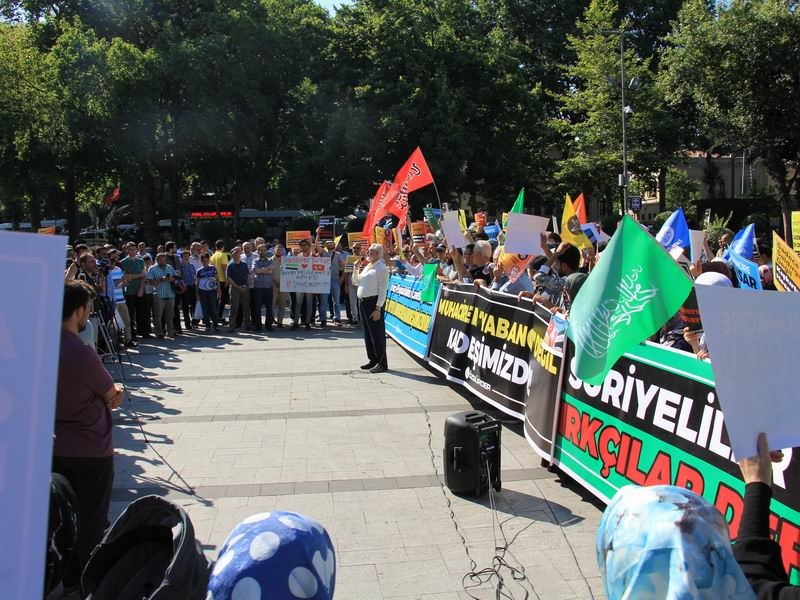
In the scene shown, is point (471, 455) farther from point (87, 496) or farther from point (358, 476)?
point (87, 496)

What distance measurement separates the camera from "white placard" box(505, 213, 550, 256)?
28.3 feet

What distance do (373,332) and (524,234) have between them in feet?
10.5

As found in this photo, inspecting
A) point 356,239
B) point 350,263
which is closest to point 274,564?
point 356,239

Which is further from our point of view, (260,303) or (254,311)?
(254,311)

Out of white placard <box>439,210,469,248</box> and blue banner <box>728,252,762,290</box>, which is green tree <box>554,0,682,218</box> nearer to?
white placard <box>439,210,469,248</box>

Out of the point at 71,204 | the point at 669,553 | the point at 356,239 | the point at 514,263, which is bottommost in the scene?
the point at 669,553

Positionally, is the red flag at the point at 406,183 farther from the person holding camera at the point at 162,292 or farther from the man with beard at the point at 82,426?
the man with beard at the point at 82,426

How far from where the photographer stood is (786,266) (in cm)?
603

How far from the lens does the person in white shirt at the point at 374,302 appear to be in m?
10.6

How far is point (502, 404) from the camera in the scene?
25.6 ft

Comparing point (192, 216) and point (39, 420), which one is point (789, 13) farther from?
point (192, 216)

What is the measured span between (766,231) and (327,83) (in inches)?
913

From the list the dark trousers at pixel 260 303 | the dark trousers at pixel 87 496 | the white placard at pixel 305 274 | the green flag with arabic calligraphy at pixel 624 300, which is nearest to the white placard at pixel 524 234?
the green flag with arabic calligraphy at pixel 624 300

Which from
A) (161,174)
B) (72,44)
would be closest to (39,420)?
(72,44)
